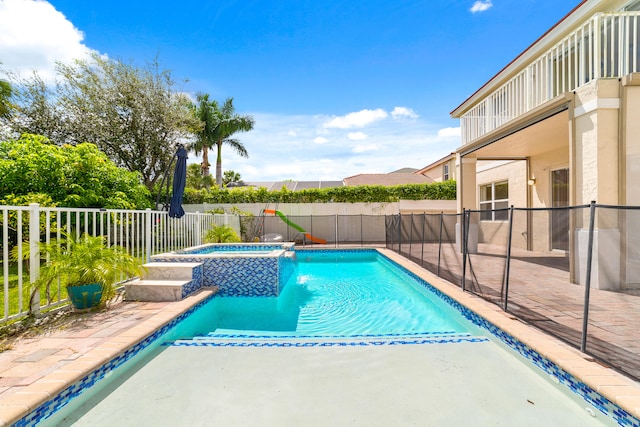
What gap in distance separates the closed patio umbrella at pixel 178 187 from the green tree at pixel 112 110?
9.14m

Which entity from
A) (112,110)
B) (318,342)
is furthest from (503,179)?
(112,110)

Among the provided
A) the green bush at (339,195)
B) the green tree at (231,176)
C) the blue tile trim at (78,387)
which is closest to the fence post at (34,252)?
the blue tile trim at (78,387)

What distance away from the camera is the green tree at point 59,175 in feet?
25.5

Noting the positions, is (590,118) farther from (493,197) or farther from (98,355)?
(493,197)

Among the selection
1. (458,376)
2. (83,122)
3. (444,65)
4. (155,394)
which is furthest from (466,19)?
(83,122)

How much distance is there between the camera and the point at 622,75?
4.92 m

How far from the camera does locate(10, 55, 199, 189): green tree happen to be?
13969 millimetres

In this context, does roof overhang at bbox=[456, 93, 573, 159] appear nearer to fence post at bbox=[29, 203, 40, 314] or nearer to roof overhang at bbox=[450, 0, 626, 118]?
roof overhang at bbox=[450, 0, 626, 118]

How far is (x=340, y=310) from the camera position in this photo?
5250 mm

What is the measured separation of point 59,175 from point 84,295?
20.4 ft

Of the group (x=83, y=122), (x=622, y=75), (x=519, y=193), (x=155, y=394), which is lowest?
(x=155, y=394)

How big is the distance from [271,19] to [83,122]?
1081 cm

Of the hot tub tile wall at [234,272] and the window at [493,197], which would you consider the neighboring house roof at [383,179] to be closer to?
the window at [493,197]

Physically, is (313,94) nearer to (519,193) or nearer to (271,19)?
(271,19)
